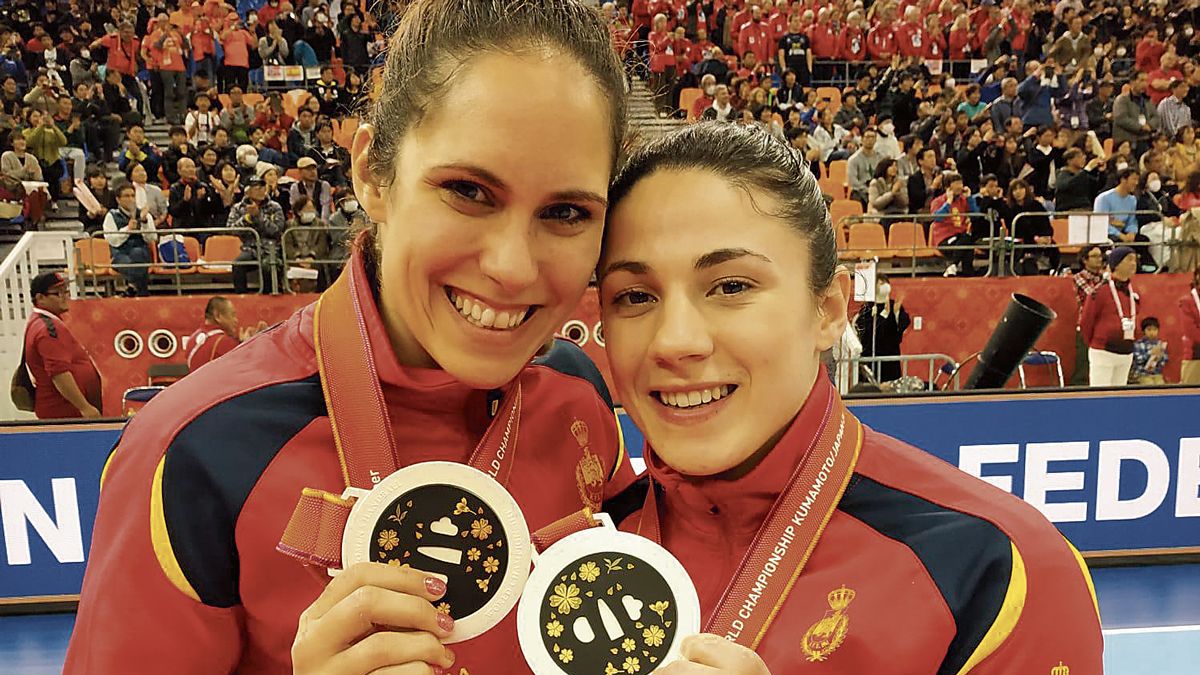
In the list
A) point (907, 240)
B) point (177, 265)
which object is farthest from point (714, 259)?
point (907, 240)

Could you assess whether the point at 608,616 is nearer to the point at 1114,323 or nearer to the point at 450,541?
the point at 450,541

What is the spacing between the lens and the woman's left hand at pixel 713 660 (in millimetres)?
1223

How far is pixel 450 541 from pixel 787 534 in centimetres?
56

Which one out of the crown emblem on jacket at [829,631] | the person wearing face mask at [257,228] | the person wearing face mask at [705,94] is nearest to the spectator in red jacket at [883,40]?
the person wearing face mask at [705,94]

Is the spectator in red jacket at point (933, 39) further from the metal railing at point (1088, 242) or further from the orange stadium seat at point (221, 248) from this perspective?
the orange stadium seat at point (221, 248)

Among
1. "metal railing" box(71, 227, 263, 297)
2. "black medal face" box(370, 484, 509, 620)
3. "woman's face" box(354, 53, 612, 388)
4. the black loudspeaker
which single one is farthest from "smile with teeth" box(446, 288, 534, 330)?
"metal railing" box(71, 227, 263, 297)

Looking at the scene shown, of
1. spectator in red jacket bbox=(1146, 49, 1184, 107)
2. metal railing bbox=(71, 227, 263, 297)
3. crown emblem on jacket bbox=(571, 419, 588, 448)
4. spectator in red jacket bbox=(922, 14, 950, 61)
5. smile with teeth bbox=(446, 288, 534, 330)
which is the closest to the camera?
smile with teeth bbox=(446, 288, 534, 330)

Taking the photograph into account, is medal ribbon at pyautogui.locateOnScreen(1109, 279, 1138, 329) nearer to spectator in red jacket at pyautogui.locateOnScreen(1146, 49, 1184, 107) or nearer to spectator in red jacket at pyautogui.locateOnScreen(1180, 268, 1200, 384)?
spectator in red jacket at pyautogui.locateOnScreen(1180, 268, 1200, 384)

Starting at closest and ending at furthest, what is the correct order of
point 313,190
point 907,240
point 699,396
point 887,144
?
1. point 699,396
2. point 313,190
3. point 907,240
4. point 887,144

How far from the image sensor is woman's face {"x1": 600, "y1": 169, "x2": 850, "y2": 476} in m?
1.52

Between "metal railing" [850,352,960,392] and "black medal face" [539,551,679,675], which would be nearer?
"black medal face" [539,551,679,675]

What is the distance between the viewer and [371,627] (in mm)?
1192

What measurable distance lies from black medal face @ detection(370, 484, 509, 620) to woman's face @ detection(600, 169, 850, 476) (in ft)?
1.16

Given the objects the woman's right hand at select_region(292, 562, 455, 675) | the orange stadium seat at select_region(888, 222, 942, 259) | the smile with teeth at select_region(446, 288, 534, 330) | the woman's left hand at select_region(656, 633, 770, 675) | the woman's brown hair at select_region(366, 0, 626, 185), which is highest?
the woman's brown hair at select_region(366, 0, 626, 185)
